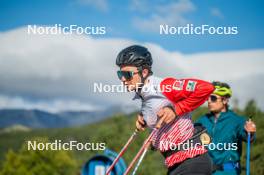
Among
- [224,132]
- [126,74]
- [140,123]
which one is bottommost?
[140,123]

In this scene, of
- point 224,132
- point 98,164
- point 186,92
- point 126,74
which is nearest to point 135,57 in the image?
point 126,74

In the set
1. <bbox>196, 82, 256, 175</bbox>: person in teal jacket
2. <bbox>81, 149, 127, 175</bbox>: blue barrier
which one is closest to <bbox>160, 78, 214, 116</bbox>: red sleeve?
<bbox>196, 82, 256, 175</bbox>: person in teal jacket

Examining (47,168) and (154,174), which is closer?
(154,174)

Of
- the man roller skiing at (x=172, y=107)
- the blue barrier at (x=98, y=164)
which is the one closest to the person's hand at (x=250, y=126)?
the blue barrier at (x=98, y=164)

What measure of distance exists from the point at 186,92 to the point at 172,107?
0.17 metres

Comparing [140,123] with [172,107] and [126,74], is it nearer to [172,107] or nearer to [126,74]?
[126,74]

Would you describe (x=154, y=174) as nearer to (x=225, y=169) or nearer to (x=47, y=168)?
(x=225, y=169)

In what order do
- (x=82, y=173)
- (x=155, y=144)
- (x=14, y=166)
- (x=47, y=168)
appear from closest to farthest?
(x=155, y=144) → (x=82, y=173) → (x=47, y=168) → (x=14, y=166)

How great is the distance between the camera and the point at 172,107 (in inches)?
185

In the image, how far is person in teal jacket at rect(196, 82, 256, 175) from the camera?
7699 mm

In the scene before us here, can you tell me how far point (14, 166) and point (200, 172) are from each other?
188 ft

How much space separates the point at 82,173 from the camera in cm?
939

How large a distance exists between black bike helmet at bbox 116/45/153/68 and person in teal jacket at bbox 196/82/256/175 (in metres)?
2.66

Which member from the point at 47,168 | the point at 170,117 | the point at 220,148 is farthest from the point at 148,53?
the point at 47,168
